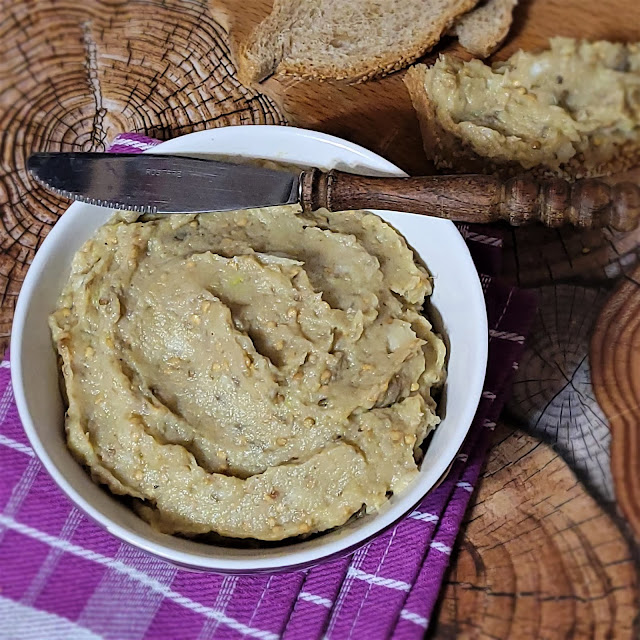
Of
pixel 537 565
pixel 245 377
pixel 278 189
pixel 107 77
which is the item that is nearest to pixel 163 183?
pixel 278 189

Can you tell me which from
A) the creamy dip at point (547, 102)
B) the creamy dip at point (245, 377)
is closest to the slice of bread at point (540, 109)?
the creamy dip at point (547, 102)

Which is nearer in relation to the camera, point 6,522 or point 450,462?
point 450,462

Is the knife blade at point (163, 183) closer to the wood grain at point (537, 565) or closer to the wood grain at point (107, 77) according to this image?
the wood grain at point (107, 77)

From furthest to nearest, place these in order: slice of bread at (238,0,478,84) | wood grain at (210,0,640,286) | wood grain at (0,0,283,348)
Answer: wood grain at (0,0,283,348) → slice of bread at (238,0,478,84) → wood grain at (210,0,640,286)

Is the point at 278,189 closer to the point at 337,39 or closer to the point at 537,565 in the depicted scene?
the point at 337,39

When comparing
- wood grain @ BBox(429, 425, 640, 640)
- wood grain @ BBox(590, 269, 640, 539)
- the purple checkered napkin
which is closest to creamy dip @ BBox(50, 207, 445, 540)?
the purple checkered napkin

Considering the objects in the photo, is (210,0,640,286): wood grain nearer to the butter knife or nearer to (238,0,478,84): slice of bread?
(238,0,478,84): slice of bread

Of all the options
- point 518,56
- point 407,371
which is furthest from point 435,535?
point 518,56

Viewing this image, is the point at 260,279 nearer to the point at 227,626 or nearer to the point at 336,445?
the point at 336,445
